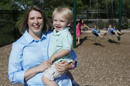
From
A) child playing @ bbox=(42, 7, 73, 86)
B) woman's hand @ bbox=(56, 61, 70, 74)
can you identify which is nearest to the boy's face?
child playing @ bbox=(42, 7, 73, 86)

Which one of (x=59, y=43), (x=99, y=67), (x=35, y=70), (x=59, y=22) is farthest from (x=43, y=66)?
(x=99, y=67)

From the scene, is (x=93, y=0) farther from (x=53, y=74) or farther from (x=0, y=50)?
(x=53, y=74)

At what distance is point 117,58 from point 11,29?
727 centimetres

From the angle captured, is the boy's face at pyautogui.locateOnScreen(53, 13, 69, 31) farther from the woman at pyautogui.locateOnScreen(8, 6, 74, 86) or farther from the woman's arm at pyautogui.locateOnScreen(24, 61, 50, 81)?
the woman's arm at pyautogui.locateOnScreen(24, 61, 50, 81)

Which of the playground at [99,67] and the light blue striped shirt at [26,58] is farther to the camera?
the playground at [99,67]

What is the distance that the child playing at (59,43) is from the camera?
1.93 meters

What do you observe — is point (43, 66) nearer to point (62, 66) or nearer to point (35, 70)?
point (35, 70)

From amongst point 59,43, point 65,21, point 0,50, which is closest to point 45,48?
point 59,43

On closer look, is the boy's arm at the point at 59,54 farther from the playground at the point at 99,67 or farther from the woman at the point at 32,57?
the playground at the point at 99,67

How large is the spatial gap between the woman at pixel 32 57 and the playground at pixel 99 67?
3730 mm

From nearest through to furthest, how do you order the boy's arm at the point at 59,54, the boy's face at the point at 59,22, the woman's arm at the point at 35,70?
the woman's arm at the point at 35,70 → the boy's arm at the point at 59,54 → the boy's face at the point at 59,22

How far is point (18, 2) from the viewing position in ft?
44.0

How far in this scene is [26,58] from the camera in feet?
6.14

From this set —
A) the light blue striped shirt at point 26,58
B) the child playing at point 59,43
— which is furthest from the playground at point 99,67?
the light blue striped shirt at point 26,58
